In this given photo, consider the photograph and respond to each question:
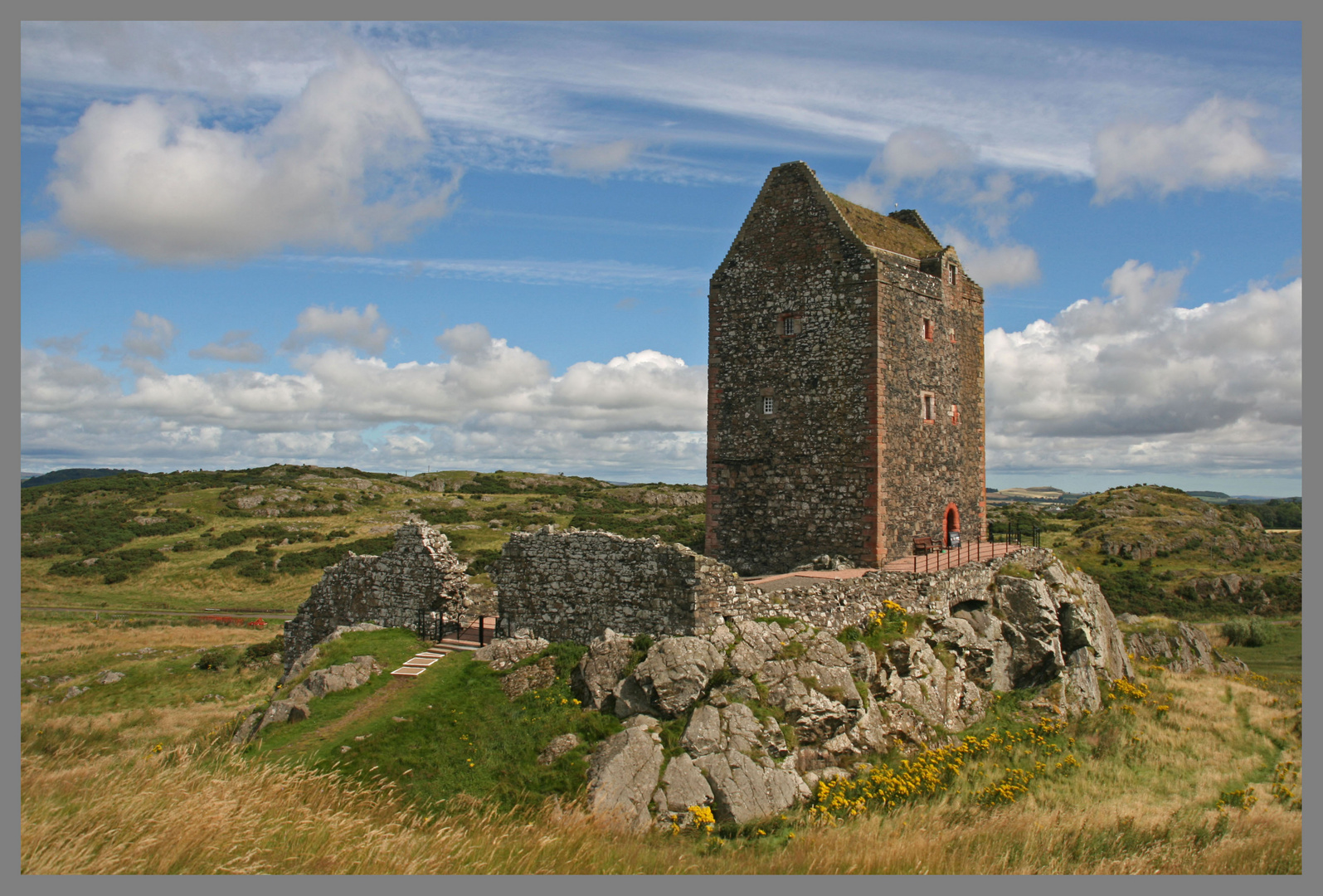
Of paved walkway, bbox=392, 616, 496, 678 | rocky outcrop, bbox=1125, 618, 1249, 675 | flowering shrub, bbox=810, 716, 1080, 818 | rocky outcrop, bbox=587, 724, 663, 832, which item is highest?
paved walkway, bbox=392, 616, 496, 678

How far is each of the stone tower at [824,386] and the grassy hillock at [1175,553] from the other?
24.3m

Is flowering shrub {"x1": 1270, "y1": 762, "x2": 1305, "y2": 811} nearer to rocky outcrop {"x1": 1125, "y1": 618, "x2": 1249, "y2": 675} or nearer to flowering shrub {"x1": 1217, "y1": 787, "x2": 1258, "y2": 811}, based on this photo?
flowering shrub {"x1": 1217, "y1": 787, "x2": 1258, "y2": 811}

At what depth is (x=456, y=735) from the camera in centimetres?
1301

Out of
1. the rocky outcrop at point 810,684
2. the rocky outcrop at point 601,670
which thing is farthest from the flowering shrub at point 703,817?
the rocky outcrop at point 601,670

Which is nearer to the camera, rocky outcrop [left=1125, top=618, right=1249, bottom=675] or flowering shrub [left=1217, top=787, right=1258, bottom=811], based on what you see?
flowering shrub [left=1217, top=787, right=1258, bottom=811]

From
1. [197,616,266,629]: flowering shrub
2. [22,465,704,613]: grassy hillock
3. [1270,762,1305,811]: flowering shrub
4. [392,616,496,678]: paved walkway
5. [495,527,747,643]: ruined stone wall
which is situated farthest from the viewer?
[22,465,704,613]: grassy hillock

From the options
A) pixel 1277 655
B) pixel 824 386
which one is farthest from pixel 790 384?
pixel 1277 655

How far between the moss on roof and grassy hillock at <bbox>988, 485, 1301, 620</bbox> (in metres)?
23.8

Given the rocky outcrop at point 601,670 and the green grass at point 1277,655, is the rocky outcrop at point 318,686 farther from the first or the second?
the green grass at point 1277,655

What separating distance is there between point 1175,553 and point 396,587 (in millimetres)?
66208

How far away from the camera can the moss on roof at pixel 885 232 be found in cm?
2116

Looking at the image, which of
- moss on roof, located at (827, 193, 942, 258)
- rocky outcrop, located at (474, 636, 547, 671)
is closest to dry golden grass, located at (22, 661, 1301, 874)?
rocky outcrop, located at (474, 636, 547, 671)

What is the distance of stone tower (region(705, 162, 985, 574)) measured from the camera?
19828 millimetres

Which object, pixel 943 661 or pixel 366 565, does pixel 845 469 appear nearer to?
pixel 943 661
